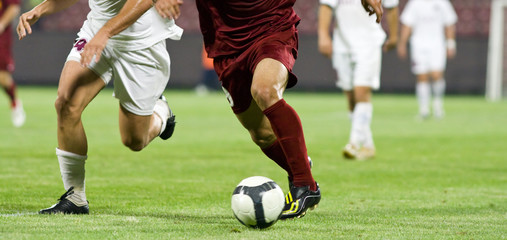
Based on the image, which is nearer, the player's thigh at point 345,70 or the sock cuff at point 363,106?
the sock cuff at point 363,106

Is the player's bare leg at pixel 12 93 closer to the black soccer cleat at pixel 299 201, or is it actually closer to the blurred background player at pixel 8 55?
the blurred background player at pixel 8 55

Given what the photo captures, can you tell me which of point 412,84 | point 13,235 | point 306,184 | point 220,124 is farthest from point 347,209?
point 412,84

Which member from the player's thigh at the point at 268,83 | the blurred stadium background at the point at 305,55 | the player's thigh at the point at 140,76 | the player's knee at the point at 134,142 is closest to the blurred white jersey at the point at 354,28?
the player's knee at the point at 134,142

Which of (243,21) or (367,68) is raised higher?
(243,21)

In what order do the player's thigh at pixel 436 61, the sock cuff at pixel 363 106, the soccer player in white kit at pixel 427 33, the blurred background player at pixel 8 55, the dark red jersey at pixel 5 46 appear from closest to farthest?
the sock cuff at pixel 363 106 → the blurred background player at pixel 8 55 → the dark red jersey at pixel 5 46 → the soccer player in white kit at pixel 427 33 → the player's thigh at pixel 436 61

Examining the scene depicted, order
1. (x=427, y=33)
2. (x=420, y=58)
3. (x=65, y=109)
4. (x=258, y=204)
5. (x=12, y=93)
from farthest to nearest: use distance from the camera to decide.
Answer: (x=427, y=33) < (x=420, y=58) < (x=12, y=93) < (x=65, y=109) < (x=258, y=204)

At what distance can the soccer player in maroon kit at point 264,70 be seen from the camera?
494 cm

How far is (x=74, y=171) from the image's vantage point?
5.31 meters

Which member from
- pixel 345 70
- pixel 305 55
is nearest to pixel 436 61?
pixel 345 70

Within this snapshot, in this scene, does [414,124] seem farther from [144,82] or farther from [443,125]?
[144,82]

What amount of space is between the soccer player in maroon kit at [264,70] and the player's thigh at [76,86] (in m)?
0.80

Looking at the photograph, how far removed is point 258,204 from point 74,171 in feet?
4.45

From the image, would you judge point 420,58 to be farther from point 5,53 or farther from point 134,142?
point 134,142

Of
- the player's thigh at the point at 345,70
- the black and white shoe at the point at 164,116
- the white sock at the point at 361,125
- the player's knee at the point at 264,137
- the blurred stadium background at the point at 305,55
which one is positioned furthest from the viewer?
the blurred stadium background at the point at 305,55
